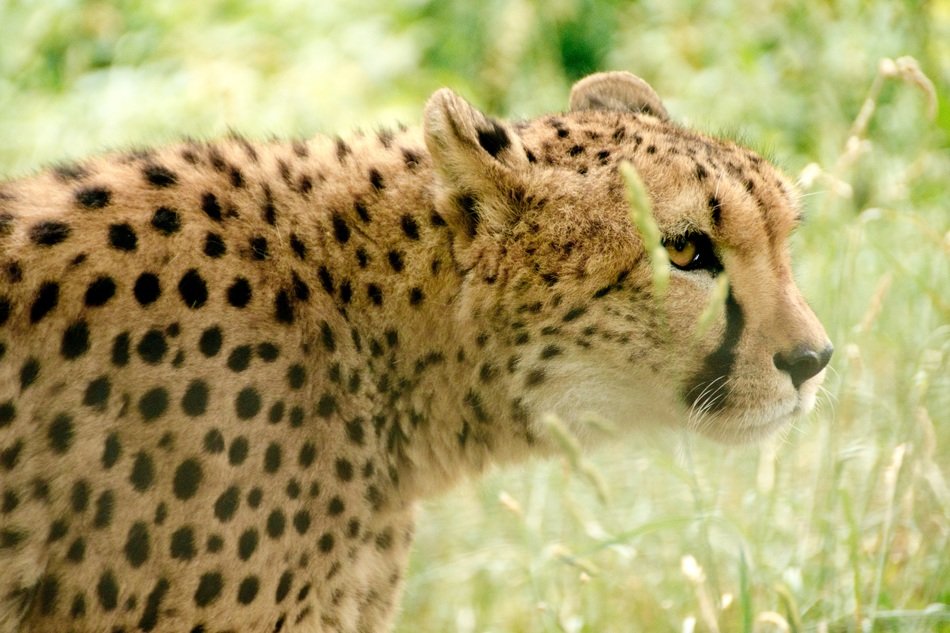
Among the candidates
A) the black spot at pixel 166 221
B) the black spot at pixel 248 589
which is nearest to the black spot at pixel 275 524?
the black spot at pixel 248 589

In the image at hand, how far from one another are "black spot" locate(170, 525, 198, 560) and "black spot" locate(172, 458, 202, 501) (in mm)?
79

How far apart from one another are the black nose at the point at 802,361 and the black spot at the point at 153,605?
167 centimetres

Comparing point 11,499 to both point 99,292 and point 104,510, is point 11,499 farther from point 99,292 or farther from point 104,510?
point 99,292

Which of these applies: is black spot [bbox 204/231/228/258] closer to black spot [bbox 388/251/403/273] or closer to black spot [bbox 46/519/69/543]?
black spot [bbox 388/251/403/273]

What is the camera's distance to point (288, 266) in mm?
3449

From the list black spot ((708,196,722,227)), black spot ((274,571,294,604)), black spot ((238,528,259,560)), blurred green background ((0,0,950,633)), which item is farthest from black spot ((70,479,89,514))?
black spot ((708,196,722,227))

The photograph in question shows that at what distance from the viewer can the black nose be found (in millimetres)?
3467

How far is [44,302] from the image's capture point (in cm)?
323

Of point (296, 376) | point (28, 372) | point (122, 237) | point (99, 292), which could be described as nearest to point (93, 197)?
point (122, 237)

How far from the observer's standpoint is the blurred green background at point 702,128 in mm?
4090

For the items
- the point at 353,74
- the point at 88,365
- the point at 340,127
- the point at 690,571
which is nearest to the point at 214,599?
the point at 88,365

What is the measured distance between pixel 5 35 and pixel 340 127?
2.39 metres

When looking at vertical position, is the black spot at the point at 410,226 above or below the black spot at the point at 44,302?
below

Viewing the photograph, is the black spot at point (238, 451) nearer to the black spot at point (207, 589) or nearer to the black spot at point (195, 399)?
the black spot at point (195, 399)
